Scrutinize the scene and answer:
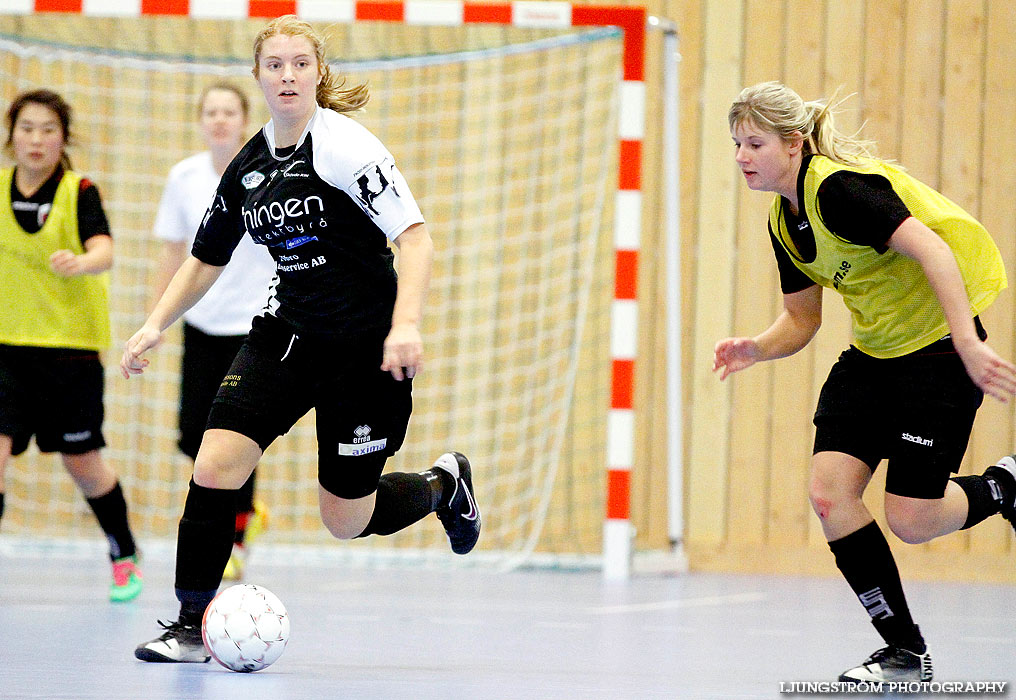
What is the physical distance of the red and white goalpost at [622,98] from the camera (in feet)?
18.5

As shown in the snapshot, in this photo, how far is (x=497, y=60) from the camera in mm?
6895

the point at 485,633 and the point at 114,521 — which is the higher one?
the point at 114,521

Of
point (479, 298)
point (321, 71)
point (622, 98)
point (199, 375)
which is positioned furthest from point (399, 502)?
point (479, 298)

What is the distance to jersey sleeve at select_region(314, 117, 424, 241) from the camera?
3.00m

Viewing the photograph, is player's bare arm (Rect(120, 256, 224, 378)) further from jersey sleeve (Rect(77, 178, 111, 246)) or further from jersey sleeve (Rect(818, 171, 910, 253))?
jersey sleeve (Rect(818, 171, 910, 253))

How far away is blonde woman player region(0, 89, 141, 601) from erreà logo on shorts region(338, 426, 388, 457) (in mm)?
1585

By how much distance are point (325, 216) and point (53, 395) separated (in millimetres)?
1862

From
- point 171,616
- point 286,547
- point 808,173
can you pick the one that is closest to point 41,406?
point 171,616

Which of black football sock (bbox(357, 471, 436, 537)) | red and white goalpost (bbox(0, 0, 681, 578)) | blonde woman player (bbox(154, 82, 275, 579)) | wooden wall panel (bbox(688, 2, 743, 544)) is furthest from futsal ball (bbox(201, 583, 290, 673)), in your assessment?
wooden wall panel (bbox(688, 2, 743, 544))

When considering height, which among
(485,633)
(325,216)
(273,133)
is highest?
(273,133)

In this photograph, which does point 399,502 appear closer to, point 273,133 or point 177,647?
point 177,647

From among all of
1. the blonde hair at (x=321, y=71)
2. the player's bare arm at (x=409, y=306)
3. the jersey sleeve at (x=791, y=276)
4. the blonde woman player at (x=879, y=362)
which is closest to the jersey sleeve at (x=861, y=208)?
the blonde woman player at (x=879, y=362)

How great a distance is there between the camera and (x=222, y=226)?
3.28 m

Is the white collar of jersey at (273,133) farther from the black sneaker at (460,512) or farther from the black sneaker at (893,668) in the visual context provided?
the black sneaker at (893,668)
